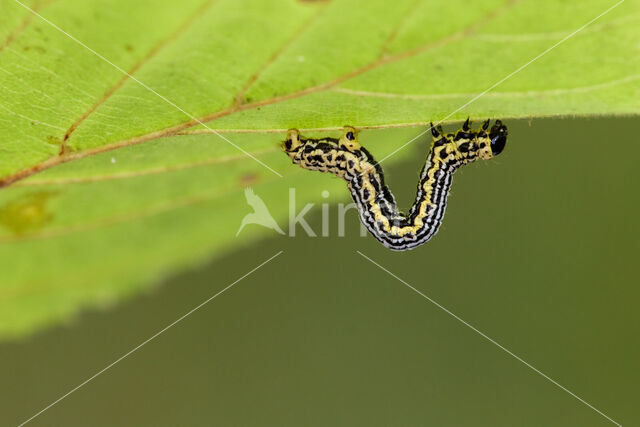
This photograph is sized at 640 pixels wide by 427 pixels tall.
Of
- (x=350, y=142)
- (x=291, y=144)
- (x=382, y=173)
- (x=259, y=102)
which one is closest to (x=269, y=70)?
(x=259, y=102)

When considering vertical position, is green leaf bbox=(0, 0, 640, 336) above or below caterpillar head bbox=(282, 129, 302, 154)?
above

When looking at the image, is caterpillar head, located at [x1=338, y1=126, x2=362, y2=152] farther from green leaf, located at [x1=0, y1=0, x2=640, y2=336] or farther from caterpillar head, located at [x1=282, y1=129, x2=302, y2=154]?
green leaf, located at [x1=0, y1=0, x2=640, y2=336]

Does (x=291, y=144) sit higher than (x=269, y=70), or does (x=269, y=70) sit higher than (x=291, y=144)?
(x=269, y=70)

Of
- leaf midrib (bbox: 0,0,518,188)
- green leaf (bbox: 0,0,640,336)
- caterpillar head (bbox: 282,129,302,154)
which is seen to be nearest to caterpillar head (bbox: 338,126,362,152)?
caterpillar head (bbox: 282,129,302,154)

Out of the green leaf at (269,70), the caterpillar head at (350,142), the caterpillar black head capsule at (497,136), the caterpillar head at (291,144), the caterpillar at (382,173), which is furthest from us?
the caterpillar black head capsule at (497,136)

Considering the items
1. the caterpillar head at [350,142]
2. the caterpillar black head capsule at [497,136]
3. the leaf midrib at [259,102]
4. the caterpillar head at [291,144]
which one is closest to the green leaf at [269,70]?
the leaf midrib at [259,102]

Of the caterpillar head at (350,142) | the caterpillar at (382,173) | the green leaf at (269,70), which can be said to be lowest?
the caterpillar at (382,173)

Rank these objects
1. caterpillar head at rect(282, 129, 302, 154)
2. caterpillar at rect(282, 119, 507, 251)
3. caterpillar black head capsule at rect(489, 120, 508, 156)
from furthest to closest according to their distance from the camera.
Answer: caterpillar black head capsule at rect(489, 120, 508, 156) → caterpillar at rect(282, 119, 507, 251) → caterpillar head at rect(282, 129, 302, 154)

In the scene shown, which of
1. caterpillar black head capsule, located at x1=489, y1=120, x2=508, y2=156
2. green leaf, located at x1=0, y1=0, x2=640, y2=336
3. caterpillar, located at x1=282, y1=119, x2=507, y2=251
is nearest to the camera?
green leaf, located at x1=0, y1=0, x2=640, y2=336

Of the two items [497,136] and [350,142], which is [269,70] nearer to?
[350,142]

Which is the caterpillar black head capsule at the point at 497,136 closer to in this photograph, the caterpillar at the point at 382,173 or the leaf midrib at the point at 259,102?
the caterpillar at the point at 382,173
